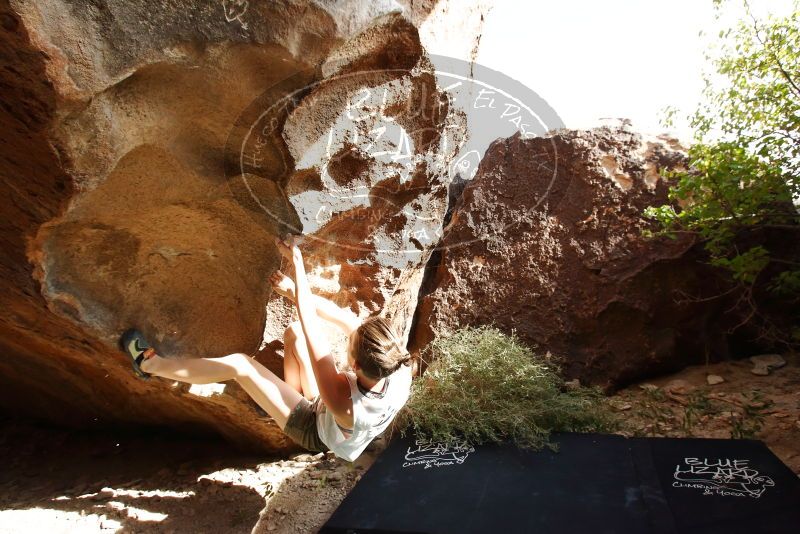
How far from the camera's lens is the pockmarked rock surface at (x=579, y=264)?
395cm

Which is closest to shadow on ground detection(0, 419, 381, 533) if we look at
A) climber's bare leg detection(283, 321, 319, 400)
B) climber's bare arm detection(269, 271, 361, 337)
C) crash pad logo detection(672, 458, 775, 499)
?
climber's bare leg detection(283, 321, 319, 400)

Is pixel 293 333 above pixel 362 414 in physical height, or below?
above

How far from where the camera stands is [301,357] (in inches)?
113

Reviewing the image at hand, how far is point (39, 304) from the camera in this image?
258 centimetres

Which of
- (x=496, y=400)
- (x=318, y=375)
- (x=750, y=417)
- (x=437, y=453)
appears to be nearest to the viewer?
(x=318, y=375)

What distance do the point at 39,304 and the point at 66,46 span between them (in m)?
1.26

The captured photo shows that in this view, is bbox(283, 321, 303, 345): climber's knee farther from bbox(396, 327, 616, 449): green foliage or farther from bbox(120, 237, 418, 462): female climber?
bbox(396, 327, 616, 449): green foliage

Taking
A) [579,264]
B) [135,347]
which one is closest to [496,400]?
[579,264]

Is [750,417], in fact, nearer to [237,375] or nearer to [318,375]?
[318,375]

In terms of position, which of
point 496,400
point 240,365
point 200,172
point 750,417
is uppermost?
point 200,172

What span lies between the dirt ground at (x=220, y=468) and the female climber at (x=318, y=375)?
27.3 inches

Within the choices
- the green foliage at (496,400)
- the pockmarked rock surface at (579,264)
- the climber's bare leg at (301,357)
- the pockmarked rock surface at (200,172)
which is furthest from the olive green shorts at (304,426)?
the pockmarked rock surface at (579,264)

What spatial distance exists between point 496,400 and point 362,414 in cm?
130

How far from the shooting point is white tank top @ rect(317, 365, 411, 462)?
2.41 metres
